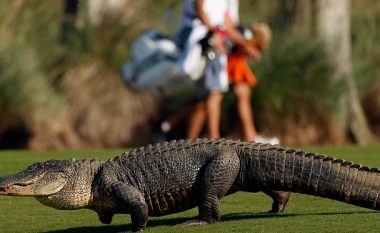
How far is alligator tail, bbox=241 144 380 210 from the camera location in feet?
21.8

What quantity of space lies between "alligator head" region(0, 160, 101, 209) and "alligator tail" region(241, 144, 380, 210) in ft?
2.87

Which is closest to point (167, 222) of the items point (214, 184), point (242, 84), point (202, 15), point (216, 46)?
point (214, 184)

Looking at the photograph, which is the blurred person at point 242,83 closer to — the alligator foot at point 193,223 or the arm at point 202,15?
the arm at point 202,15

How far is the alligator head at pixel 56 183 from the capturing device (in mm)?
6543

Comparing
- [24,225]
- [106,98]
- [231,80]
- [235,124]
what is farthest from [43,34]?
[24,225]

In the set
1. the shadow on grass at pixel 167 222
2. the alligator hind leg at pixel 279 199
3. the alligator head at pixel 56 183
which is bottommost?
the shadow on grass at pixel 167 222

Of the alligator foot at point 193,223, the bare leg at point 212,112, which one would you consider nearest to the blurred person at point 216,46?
the bare leg at point 212,112

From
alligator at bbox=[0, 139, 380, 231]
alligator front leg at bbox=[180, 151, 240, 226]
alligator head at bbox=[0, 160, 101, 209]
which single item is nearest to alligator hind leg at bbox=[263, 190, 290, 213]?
alligator at bbox=[0, 139, 380, 231]

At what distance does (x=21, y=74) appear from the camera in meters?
16.3

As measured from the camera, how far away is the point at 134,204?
6562mm

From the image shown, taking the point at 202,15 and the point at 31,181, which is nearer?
the point at 31,181

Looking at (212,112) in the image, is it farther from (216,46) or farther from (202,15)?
(202,15)

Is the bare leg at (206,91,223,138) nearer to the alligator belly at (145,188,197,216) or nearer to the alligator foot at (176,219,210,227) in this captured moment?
the alligator belly at (145,188,197,216)

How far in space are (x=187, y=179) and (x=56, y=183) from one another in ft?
2.36
